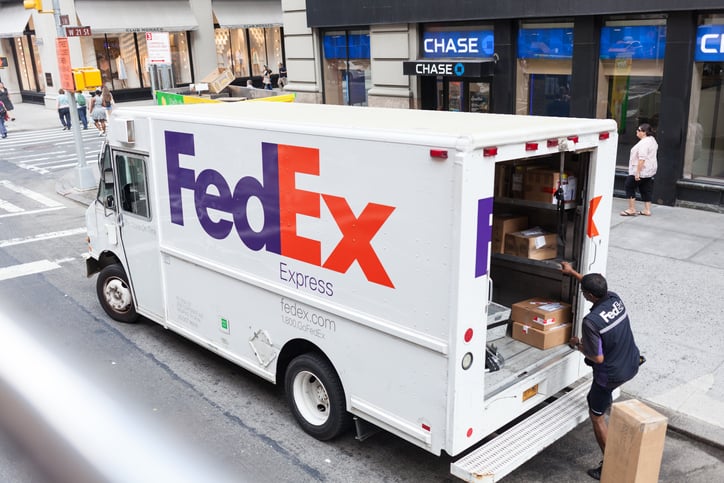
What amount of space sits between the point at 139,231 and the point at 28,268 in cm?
458

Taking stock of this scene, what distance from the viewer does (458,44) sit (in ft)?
54.6

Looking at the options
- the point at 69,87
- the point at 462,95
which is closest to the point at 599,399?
the point at 462,95

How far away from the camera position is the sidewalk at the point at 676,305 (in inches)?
263

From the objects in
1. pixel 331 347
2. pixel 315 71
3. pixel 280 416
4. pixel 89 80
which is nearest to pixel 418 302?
pixel 331 347

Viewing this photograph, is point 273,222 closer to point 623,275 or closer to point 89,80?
point 623,275

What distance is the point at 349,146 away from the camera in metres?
5.30

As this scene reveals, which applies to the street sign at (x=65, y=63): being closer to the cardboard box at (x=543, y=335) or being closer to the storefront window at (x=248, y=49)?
the cardboard box at (x=543, y=335)

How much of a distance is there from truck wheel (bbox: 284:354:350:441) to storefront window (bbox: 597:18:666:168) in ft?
33.5

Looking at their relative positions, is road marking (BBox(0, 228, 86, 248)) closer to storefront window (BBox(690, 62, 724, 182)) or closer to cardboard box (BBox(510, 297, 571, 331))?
cardboard box (BBox(510, 297, 571, 331))

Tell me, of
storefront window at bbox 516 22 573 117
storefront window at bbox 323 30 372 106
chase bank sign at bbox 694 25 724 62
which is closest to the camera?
chase bank sign at bbox 694 25 724 62

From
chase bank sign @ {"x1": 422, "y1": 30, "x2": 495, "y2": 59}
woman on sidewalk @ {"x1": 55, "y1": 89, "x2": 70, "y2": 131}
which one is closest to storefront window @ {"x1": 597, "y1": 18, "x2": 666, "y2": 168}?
chase bank sign @ {"x1": 422, "y1": 30, "x2": 495, "y2": 59}

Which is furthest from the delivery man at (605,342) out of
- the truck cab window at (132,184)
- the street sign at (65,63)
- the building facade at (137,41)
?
the building facade at (137,41)

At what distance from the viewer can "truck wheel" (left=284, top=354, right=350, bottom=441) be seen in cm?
591

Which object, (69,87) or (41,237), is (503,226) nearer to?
(41,237)
